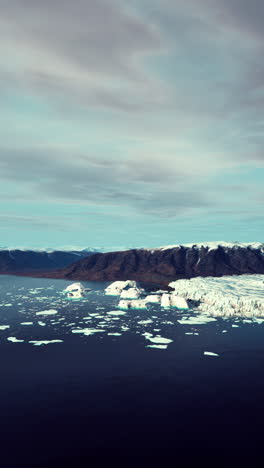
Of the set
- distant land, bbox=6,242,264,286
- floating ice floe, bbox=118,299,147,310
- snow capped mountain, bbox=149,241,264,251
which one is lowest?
floating ice floe, bbox=118,299,147,310

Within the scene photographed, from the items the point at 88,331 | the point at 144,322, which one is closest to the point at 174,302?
the point at 144,322

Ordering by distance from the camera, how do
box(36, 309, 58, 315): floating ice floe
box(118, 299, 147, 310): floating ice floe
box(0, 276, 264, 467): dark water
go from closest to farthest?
box(0, 276, 264, 467): dark water → box(36, 309, 58, 315): floating ice floe → box(118, 299, 147, 310): floating ice floe

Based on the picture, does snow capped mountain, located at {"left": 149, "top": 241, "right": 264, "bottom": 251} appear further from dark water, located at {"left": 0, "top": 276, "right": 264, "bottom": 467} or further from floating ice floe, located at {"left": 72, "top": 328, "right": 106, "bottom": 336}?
floating ice floe, located at {"left": 72, "top": 328, "right": 106, "bottom": 336}

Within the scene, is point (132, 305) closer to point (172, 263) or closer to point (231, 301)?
point (231, 301)

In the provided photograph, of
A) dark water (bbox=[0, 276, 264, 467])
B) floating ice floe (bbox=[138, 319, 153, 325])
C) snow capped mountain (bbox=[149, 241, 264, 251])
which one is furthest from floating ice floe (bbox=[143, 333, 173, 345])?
snow capped mountain (bbox=[149, 241, 264, 251])

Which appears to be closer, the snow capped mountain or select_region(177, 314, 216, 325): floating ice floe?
select_region(177, 314, 216, 325): floating ice floe

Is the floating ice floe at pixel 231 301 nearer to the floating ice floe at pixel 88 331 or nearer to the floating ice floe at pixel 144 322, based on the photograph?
the floating ice floe at pixel 144 322
